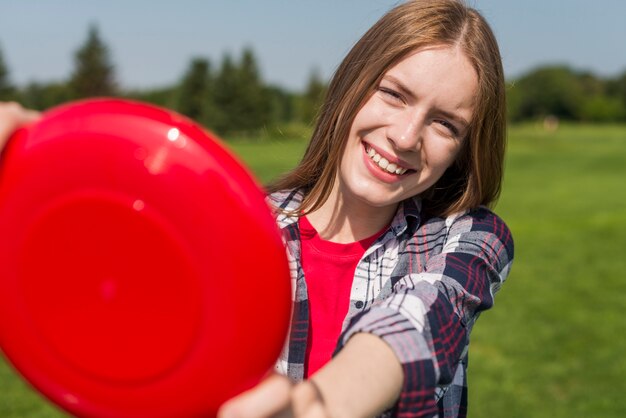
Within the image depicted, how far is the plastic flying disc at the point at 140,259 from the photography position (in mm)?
997

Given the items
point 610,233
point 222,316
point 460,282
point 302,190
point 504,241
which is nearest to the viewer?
point 222,316

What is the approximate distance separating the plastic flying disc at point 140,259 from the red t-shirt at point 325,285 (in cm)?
75

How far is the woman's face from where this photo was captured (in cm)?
164

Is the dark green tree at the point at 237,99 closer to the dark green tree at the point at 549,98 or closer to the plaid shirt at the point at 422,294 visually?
the dark green tree at the point at 549,98

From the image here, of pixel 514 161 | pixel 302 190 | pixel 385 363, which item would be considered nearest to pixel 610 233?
pixel 302 190

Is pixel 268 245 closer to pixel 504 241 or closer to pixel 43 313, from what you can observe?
pixel 43 313

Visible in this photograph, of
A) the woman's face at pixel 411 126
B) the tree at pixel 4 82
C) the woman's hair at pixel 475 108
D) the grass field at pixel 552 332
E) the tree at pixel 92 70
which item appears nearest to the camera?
the woman's face at pixel 411 126

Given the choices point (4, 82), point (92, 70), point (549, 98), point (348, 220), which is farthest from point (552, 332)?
point (549, 98)

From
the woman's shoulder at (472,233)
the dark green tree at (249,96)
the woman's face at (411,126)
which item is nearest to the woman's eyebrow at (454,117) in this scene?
the woman's face at (411,126)

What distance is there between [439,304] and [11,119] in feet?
2.83

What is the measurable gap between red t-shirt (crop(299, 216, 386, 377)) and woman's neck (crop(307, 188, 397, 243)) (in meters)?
0.02

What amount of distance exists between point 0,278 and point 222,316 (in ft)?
1.23

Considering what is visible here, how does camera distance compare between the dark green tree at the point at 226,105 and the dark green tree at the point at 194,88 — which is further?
the dark green tree at the point at 194,88

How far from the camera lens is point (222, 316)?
1.01 meters
